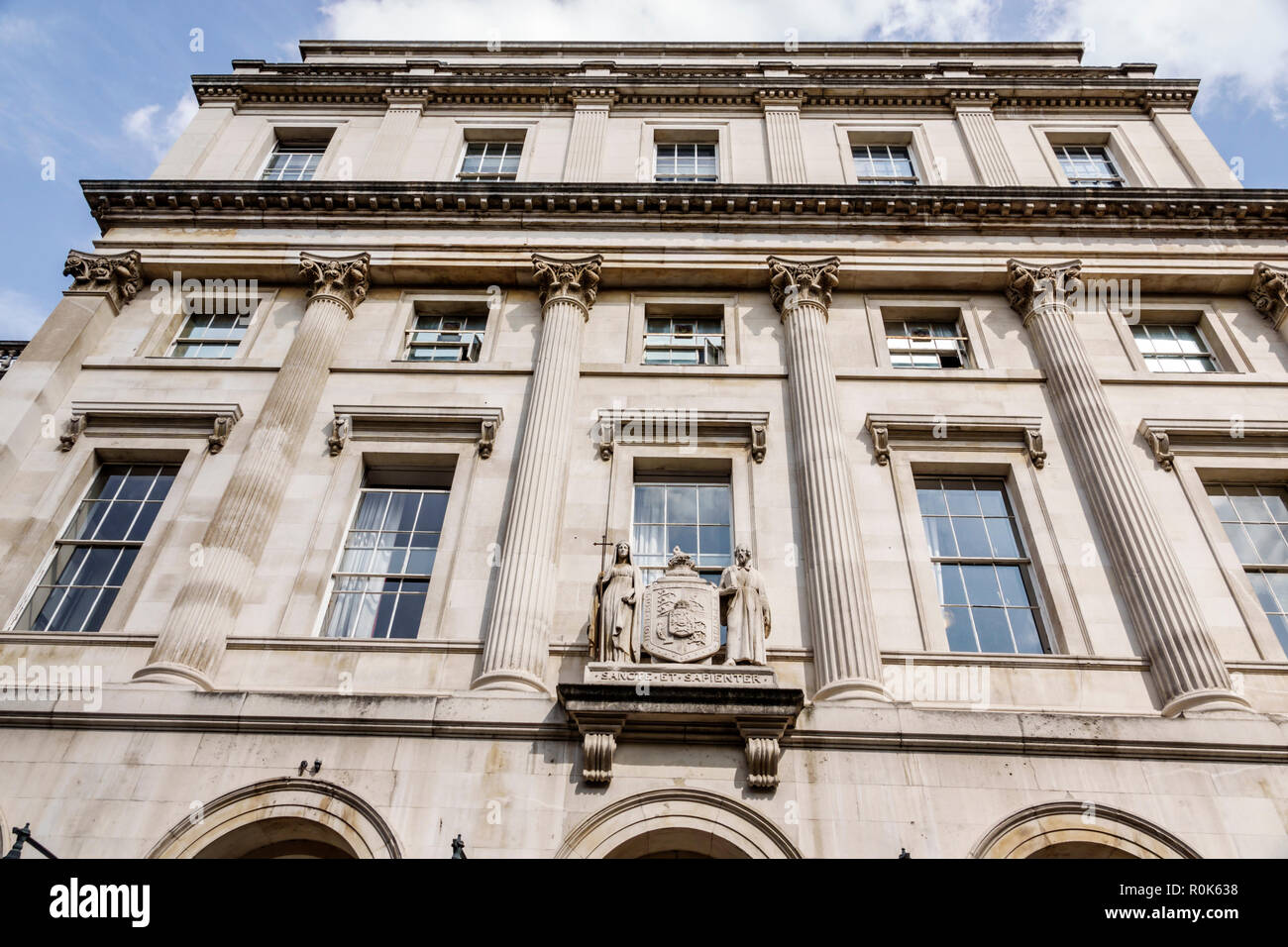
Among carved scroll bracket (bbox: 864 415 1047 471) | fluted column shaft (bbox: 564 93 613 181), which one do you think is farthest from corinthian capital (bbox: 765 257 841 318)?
fluted column shaft (bbox: 564 93 613 181)

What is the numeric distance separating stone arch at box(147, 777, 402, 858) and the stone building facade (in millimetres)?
61

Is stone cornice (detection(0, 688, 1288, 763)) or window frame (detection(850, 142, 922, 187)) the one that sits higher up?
window frame (detection(850, 142, 922, 187))

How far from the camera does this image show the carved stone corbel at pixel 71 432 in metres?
16.4

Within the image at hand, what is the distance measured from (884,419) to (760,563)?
153 inches

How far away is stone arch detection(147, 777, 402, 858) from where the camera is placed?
11.2m

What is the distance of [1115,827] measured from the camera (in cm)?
1133

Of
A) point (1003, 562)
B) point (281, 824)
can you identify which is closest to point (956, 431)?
point (1003, 562)

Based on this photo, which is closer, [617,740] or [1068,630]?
[617,740]

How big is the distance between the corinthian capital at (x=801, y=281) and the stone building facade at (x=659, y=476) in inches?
3.4

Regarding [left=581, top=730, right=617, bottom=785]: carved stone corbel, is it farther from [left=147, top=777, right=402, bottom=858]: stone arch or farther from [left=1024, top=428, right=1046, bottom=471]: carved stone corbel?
[left=1024, top=428, right=1046, bottom=471]: carved stone corbel

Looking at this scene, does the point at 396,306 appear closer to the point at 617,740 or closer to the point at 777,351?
the point at 777,351

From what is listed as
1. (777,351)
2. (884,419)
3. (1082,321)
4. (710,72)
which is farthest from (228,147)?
(1082,321)

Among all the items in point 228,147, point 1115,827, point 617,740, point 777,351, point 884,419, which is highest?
point 228,147
